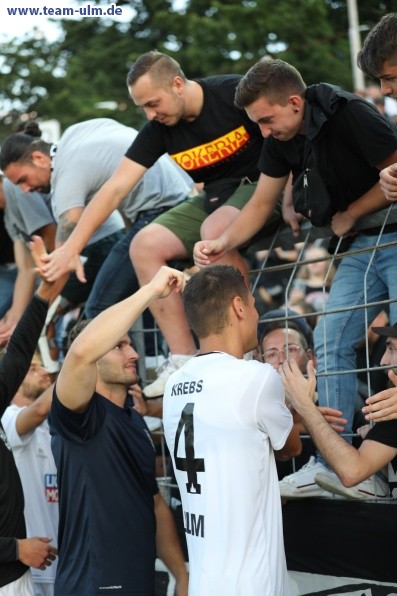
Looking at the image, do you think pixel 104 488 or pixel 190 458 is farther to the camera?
pixel 104 488

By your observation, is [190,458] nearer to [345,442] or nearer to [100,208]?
[345,442]

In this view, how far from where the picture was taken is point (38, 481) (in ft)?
21.3

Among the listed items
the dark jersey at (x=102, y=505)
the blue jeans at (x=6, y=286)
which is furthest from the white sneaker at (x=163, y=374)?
the blue jeans at (x=6, y=286)

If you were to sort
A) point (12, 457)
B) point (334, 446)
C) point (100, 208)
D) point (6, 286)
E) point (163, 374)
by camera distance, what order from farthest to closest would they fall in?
point (6, 286), point (100, 208), point (163, 374), point (12, 457), point (334, 446)

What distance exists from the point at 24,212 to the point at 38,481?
6.09ft

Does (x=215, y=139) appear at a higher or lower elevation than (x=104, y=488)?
higher

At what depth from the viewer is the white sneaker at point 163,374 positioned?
555 cm

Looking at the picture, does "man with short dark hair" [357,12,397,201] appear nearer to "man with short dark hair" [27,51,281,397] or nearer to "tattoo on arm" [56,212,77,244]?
"man with short dark hair" [27,51,281,397]

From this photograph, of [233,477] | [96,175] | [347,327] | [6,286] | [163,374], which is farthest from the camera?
[6,286]

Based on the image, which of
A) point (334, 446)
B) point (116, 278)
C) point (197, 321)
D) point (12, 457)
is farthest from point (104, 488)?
point (116, 278)

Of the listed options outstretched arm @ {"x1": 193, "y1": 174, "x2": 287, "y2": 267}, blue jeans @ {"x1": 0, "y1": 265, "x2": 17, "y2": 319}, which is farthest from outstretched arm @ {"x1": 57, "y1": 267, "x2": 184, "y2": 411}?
blue jeans @ {"x1": 0, "y1": 265, "x2": 17, "y2": 319}

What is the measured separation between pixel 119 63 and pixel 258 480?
2252cm

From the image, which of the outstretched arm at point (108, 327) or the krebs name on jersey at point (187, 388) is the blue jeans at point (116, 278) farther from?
the krebs name on jersey at point (187, 388)

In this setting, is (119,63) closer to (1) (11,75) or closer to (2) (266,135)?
(1) (11,75)
